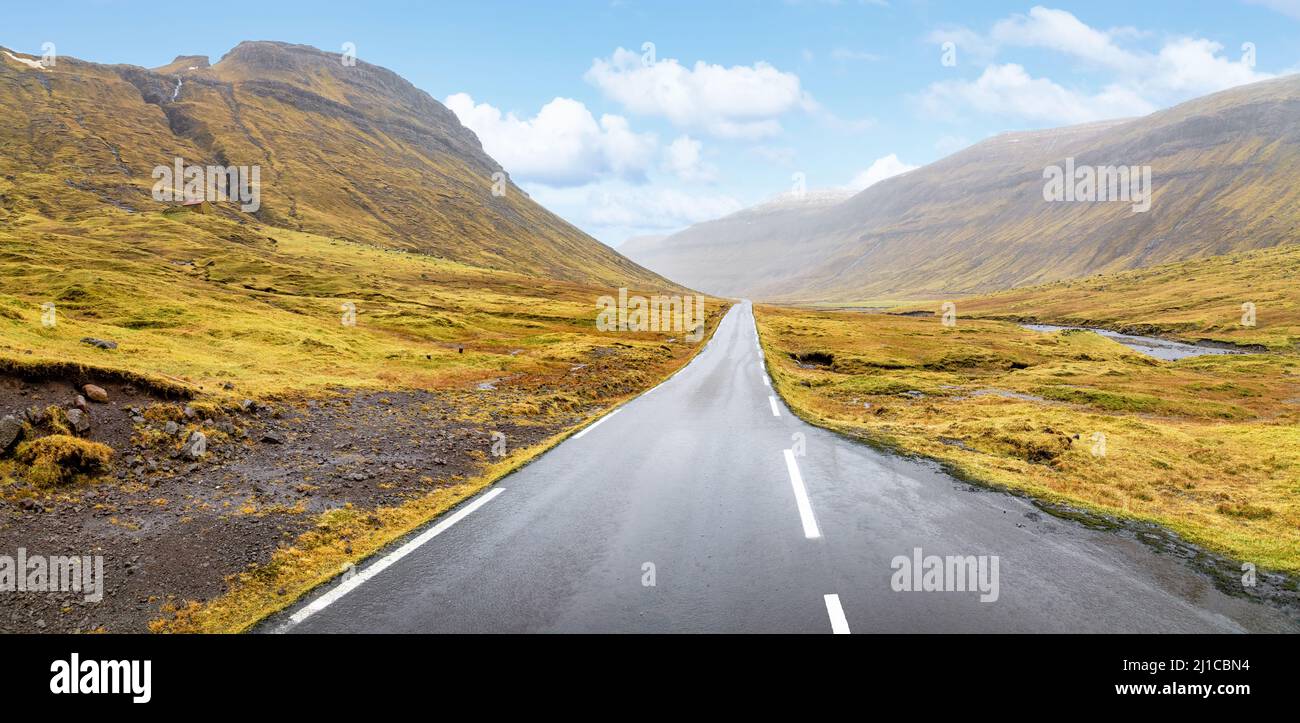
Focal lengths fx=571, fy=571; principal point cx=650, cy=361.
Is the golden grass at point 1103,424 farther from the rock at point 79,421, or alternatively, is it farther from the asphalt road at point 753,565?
the rock at point 79,421

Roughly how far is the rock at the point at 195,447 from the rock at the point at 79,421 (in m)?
1.81

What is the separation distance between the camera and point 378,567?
26.1ft

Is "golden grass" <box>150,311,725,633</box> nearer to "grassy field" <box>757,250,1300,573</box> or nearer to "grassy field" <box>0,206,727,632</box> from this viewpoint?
"grassy field" <box>0,206,727,632</box>

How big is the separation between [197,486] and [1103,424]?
28.5 metres

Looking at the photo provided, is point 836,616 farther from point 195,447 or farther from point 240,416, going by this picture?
point 240,416

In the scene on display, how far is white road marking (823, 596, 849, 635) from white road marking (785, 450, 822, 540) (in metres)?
2.25

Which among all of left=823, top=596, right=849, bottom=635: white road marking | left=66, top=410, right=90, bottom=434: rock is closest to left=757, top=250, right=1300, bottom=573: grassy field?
left=823, top=596, right=849, bottom=635: white road marking

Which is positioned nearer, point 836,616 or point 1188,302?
point 836,616

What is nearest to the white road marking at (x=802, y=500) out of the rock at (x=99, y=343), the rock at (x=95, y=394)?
the rock at (x=95, y=394)

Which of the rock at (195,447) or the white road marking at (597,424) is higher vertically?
the rock at (195,447)

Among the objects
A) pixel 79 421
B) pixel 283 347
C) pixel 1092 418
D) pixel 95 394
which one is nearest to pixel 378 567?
pixel 79 421

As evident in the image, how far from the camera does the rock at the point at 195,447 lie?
12.9m

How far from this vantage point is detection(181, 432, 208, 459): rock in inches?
508
